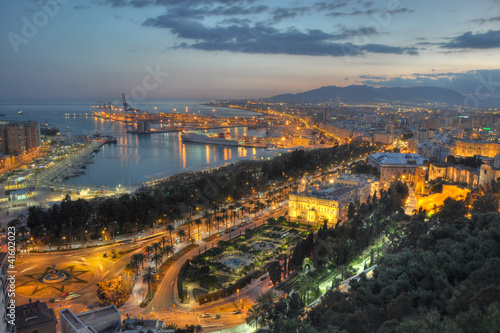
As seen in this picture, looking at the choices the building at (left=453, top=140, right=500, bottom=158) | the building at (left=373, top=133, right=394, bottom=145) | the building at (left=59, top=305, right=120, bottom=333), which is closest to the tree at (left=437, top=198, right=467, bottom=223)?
the building at (left=59, top=305, right=120, bottom=333)

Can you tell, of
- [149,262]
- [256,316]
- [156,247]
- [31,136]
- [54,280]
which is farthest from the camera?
[31,136]

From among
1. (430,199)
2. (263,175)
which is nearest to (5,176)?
(263,175)

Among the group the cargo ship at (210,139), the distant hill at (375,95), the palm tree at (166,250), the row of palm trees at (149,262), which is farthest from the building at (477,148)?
the distant hill at (375,95)

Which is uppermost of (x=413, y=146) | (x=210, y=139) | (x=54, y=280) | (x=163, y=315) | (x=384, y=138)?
(x=413, y=146)

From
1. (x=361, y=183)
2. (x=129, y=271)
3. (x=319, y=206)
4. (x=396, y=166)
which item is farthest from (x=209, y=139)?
(x=129, y=271)

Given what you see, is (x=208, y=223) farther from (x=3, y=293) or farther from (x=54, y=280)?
(x=3, y=293)

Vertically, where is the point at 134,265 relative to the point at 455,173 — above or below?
below

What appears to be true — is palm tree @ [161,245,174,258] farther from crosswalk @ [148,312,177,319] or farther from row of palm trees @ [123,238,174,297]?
crosswalk @ [148,312,177,319]
